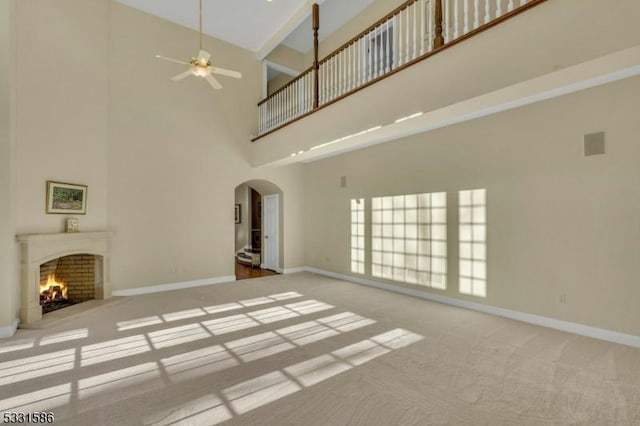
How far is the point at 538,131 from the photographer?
13.2ft

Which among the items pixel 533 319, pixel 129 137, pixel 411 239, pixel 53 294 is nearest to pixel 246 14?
pixel 129 137

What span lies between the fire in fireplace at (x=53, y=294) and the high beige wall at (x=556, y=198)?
6575 millimetres

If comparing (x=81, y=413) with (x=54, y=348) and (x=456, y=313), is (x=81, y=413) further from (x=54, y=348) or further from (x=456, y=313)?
(x=456, y=313)

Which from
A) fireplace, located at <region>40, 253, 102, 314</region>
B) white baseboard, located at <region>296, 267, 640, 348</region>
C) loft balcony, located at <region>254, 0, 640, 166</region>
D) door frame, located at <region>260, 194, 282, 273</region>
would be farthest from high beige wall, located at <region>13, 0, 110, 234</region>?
white baseboard, located at <region>296, 267, 640, 348</region>

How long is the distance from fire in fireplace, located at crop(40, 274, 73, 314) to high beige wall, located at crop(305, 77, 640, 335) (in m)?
6.58

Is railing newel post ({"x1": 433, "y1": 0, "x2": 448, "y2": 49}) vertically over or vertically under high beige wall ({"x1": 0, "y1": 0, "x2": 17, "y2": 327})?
over

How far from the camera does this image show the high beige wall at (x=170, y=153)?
18.4 feet

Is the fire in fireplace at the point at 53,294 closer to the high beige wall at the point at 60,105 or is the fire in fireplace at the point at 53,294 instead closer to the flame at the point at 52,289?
the flame at the point at 52,289

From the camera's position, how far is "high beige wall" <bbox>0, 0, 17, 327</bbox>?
3670mm

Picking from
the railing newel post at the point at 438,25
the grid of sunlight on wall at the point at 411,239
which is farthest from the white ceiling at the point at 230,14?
the grid of sunlight on wall at the point at 411,239

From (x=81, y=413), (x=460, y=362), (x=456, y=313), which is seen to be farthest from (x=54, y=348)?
(x=456, y=313)

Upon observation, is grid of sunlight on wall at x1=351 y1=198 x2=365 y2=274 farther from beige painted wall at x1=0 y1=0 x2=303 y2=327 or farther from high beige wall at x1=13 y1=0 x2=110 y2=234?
high beige wall at x1=13 y1=0 x2=110 y2=234

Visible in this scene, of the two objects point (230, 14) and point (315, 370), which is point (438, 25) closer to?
point (315, 370)

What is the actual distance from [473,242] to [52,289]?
A: 7.11 m
